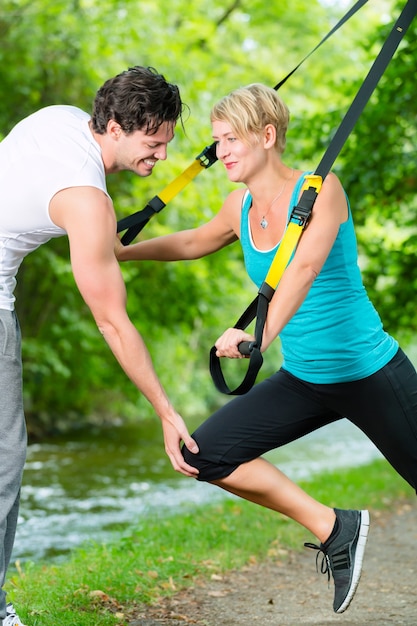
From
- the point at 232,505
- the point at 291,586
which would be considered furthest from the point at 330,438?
the point at 291,586

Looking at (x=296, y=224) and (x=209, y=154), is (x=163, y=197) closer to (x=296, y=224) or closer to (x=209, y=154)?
(x=209, y=154)

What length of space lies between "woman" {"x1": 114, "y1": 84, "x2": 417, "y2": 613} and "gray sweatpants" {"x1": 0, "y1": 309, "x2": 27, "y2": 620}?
0.81 m

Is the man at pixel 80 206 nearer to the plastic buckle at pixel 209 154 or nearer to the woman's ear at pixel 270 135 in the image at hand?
the woman's ear at pixel 270 135

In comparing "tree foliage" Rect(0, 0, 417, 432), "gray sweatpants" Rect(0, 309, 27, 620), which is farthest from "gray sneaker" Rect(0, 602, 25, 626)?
"tree foliage" Rect(0, 0, 417, 432)

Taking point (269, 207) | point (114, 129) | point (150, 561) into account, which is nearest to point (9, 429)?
point (114, 129)

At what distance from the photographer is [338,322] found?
368 cm

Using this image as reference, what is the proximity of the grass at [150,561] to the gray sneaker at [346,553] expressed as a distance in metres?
1.00

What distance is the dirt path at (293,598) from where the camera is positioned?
4.29 m

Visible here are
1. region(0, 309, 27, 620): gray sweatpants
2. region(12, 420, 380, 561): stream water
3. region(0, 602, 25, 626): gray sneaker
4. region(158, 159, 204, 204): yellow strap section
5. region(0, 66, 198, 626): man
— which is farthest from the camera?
region(12, 420, 380, 561): stream water

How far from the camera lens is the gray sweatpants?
326 centimetres

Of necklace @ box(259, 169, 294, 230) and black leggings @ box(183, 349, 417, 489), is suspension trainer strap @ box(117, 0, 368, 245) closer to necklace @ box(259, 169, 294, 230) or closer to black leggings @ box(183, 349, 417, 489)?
necklace @ box(259, 169, 294, 230)

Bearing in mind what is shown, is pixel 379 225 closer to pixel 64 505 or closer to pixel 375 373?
pixel 64 505

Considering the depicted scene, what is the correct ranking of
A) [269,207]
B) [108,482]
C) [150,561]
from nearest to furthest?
[269,207], [150,561], [108,482]

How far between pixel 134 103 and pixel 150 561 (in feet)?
10.1
